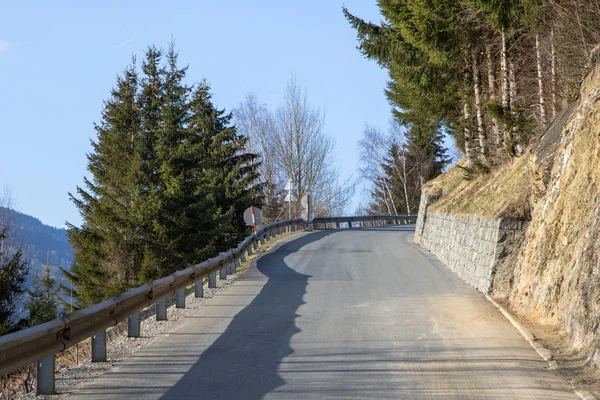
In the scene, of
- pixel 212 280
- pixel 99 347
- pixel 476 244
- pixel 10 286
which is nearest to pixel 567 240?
pixel 476 244

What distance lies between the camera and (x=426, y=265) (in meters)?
19.9

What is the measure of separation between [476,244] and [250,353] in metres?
8.99

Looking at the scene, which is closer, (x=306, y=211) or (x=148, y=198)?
(x=148, y=198)

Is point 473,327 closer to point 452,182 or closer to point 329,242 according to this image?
point 329,242

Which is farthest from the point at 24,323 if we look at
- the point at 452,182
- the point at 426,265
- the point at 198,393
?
the point at 198,393

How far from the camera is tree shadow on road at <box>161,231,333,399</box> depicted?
727cm

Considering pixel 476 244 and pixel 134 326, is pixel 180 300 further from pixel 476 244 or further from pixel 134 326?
pixel 476 244

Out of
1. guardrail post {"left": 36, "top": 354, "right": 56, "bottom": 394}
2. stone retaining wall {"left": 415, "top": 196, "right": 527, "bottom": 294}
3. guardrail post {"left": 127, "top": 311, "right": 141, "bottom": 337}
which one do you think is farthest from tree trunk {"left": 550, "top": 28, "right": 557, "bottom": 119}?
guardrail post {"left": 36, "top": 354, "right": 56, "bottom": 394}

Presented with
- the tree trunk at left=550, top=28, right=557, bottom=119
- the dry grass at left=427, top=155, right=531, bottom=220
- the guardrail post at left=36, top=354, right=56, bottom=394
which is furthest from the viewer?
the tree trunk at left=550, top=28, right=557, bottom=119

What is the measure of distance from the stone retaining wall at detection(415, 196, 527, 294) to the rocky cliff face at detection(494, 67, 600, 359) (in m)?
0.34

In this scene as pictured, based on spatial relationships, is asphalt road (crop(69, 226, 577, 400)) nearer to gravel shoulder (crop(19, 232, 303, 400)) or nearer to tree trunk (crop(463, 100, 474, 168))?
gravel shoulder (crop(19, 232, 303, 400))

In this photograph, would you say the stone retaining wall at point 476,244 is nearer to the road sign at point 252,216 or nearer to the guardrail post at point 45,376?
the road sign at point 252,216

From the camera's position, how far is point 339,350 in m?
9.20

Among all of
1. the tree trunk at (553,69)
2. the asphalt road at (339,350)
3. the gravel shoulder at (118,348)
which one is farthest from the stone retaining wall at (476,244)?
the gravel shoulder at (118,348)
